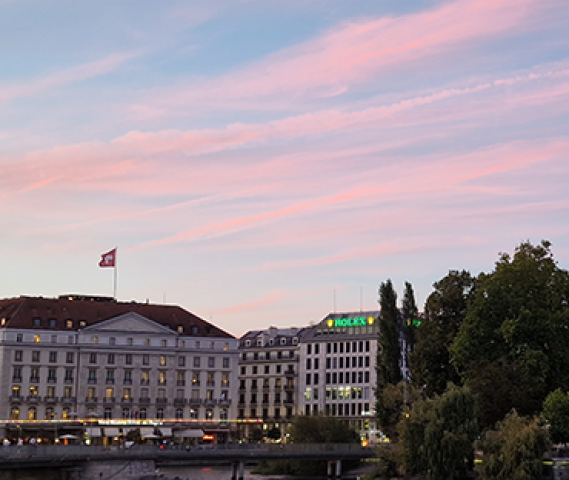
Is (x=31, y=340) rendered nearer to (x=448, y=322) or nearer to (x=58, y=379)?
(x=58, y=379)

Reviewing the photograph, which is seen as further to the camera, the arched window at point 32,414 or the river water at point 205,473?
the arched window at point 32,414

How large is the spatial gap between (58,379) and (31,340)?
6245 mm

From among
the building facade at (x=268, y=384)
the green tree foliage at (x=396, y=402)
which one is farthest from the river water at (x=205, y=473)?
the building facade at (x=268, y=384)

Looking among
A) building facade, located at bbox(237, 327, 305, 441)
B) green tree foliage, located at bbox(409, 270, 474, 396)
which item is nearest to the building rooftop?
building facade, located at bbox(237, 327, 305, 441)

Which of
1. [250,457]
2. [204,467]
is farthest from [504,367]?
[204,467]

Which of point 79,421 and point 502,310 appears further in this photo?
point 79,421

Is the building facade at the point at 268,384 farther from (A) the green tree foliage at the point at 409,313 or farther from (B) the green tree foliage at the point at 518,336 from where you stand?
(B) the green tree foliage at the point at 518,336

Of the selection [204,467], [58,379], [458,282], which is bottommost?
[204,467]

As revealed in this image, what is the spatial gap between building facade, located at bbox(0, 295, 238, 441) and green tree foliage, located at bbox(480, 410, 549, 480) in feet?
257

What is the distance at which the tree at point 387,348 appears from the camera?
115750mm

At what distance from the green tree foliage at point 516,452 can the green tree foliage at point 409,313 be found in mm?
40587

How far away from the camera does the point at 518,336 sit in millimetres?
96000

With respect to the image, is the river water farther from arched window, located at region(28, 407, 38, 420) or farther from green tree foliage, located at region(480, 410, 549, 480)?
green tree foliage, located at region(480, 410, 549, 480)

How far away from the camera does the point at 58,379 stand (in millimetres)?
151000
